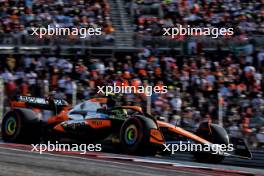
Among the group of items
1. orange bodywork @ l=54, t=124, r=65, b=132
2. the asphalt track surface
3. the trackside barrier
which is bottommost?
the trackside barrier

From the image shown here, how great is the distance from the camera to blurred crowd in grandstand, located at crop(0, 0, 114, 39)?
2061 cm

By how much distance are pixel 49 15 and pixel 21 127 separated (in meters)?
9.97

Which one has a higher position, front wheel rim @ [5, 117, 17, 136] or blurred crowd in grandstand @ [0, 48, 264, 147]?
blurred crowd in grandstand @ [0, 48, 264, 147]

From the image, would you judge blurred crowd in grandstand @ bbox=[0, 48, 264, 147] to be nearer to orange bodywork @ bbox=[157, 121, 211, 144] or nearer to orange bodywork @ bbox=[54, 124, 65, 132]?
orange bodywork @ bbox=[157, 121, 211, 144]

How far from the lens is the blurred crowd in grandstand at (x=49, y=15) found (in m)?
20.6

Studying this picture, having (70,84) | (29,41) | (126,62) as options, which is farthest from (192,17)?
(70,84)

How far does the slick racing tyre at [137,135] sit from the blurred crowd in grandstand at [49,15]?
1078cm

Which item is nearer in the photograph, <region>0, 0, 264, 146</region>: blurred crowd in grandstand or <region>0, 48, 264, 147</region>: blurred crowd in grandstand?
<region>0, 48, 264, 147</region>: blurred crowd in grandstand

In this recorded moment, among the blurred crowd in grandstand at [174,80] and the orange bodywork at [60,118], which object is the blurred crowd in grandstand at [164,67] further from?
the orange bodywork at [60,118]

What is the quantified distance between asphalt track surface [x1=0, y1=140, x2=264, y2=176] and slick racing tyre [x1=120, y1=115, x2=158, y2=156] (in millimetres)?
184

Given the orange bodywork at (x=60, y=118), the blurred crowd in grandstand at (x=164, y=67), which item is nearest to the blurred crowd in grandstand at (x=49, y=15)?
the blurred crowd in grandstand at (x=164, y=67)

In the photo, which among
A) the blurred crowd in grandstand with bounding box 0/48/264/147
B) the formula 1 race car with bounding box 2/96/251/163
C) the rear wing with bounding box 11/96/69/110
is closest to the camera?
the formula 1 race car with bounding box 2/96/251/163

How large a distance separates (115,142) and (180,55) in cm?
1015

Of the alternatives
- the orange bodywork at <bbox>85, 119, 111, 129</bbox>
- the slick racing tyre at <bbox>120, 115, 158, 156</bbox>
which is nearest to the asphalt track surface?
the slick racing tyre at <bbox>120, 115, 158, 156</bbox>
